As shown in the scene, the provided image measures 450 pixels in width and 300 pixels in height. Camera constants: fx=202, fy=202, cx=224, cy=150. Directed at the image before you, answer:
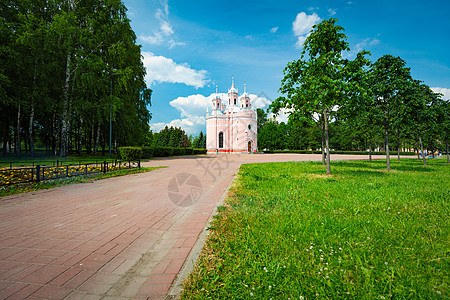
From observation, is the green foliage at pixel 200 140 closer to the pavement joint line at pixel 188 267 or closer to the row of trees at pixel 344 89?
the row of trees at pixel 344 89

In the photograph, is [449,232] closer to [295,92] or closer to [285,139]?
[295,92]

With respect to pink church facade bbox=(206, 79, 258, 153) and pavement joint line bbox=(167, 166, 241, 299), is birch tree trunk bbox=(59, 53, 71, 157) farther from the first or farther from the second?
pink church facade bbox=(206, 79, 258, 153)

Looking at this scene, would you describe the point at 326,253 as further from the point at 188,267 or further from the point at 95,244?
the point at 95,244

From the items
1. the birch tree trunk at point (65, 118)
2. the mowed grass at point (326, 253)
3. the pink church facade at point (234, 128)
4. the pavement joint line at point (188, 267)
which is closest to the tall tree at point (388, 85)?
the mowed grass at point (326, 253)

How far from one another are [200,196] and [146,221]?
2298 millimetres

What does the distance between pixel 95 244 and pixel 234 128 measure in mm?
56286

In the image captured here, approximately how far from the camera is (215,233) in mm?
3295

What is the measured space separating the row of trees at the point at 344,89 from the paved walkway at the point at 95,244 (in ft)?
22.4

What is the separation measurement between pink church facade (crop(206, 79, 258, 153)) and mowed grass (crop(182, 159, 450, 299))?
5267 centimetres

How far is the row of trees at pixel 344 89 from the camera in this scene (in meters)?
9.02

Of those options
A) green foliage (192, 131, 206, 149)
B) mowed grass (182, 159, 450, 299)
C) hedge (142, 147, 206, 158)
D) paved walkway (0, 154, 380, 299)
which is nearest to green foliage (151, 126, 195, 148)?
green foliage (192, 131, 206, 149)

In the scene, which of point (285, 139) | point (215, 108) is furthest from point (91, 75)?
point (285, 139)

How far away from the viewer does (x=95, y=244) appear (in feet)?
10.1

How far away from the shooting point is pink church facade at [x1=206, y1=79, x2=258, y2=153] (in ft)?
188
